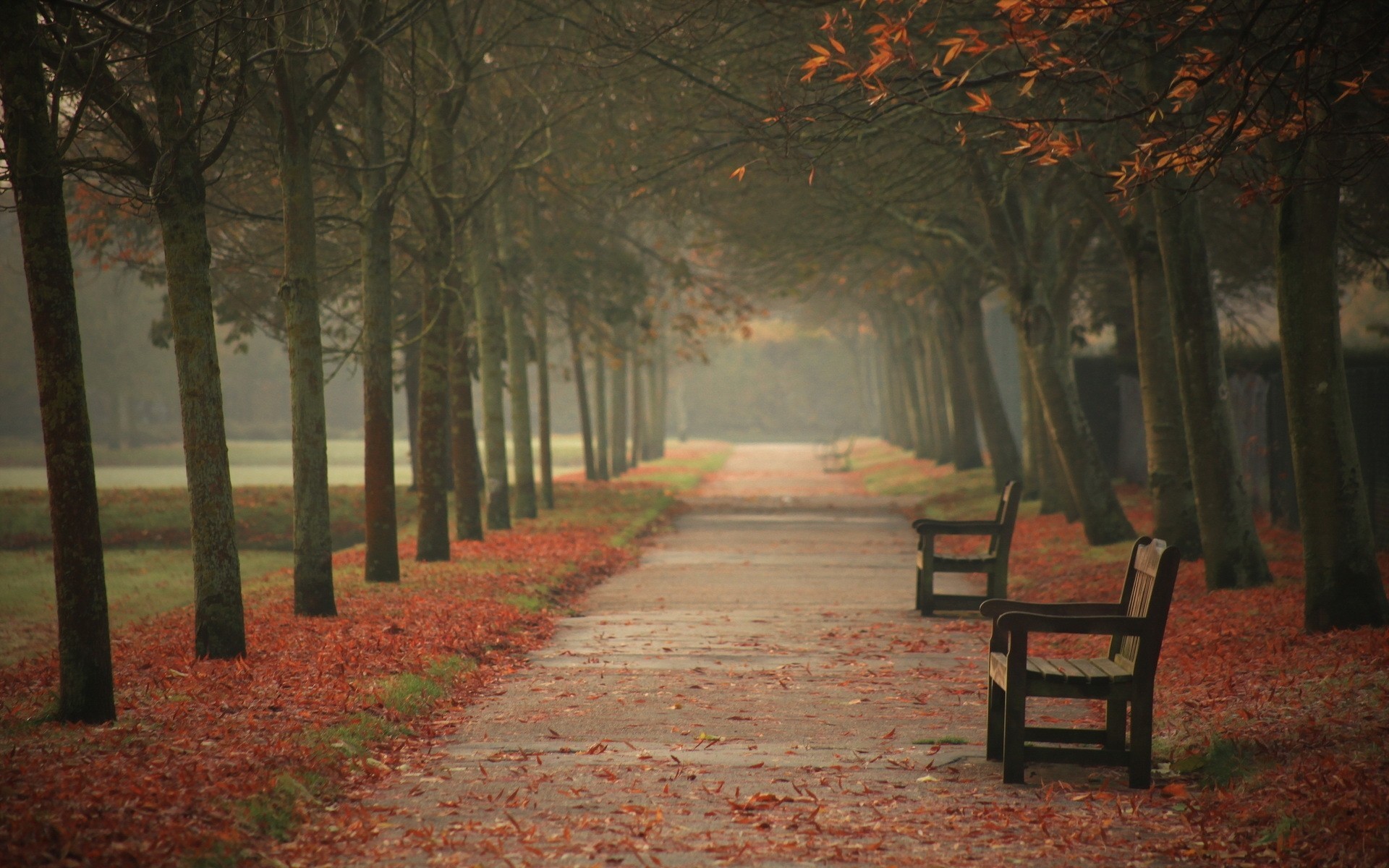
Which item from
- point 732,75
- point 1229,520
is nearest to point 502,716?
point 1229,520

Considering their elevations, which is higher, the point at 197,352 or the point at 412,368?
the point at 412,368

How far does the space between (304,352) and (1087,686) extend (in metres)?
7.61

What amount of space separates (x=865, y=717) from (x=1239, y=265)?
52.5ft

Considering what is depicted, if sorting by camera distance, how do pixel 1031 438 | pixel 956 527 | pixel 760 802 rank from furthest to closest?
pixel 1031 438
pixel 956 527
pixel 760 802

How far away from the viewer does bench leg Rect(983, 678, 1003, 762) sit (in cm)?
656

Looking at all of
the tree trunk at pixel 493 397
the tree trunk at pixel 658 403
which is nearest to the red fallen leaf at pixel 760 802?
the tree trunk at pixel 493 397

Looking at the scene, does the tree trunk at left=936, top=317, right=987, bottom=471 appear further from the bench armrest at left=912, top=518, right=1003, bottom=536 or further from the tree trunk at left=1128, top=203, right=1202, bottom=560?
the bench armrest at left=912, top=518, right=1003, bottom=536

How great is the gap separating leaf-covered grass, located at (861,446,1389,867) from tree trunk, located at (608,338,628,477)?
26052 millimetres

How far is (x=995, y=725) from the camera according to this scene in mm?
6586

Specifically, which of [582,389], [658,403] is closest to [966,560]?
[582,389]

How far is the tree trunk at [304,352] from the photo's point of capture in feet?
36.0

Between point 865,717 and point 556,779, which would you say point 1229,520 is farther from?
point 556,779

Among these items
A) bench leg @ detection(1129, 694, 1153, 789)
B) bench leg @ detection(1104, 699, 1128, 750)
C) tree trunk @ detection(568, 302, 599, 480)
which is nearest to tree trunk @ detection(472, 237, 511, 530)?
tree trunk @ detection(568, 302, 599, 480)

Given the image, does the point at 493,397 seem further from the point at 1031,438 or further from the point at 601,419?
the point at 601,419
